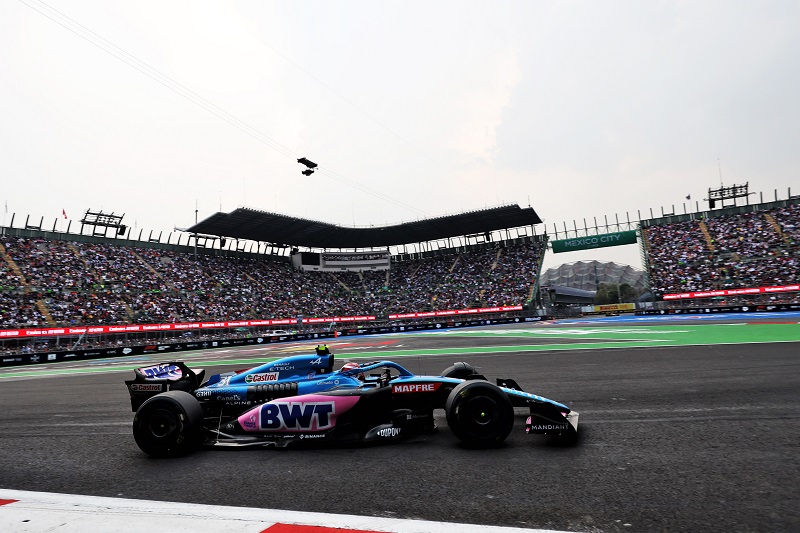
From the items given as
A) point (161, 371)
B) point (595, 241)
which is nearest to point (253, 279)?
point (595, 241)

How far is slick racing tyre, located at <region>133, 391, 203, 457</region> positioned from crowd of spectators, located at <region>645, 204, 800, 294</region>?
43.7 metres

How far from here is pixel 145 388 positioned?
5.32 metres

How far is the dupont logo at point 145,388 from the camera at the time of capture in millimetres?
5298

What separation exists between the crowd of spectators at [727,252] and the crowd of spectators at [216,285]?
12763 mm

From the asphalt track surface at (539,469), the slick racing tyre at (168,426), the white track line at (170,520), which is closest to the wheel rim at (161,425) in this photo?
the slick racing tyre at (168,426)

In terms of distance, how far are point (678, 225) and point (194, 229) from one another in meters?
53.4

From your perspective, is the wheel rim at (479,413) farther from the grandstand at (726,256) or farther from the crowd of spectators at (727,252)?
the crowd of spectators at (727,252)

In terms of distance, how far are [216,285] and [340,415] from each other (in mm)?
45579

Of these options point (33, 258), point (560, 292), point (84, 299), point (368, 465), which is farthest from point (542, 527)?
point (560, 292)

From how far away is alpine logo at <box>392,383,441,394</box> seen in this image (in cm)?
460

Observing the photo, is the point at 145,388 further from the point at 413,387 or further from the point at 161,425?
the point at 413,387

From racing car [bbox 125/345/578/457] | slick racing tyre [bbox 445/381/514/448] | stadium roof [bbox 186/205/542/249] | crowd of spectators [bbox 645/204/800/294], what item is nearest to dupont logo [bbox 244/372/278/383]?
racing car [bbox 125/345/578/457]

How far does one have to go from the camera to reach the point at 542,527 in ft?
8.01

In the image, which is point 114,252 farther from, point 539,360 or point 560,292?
point 560,292
